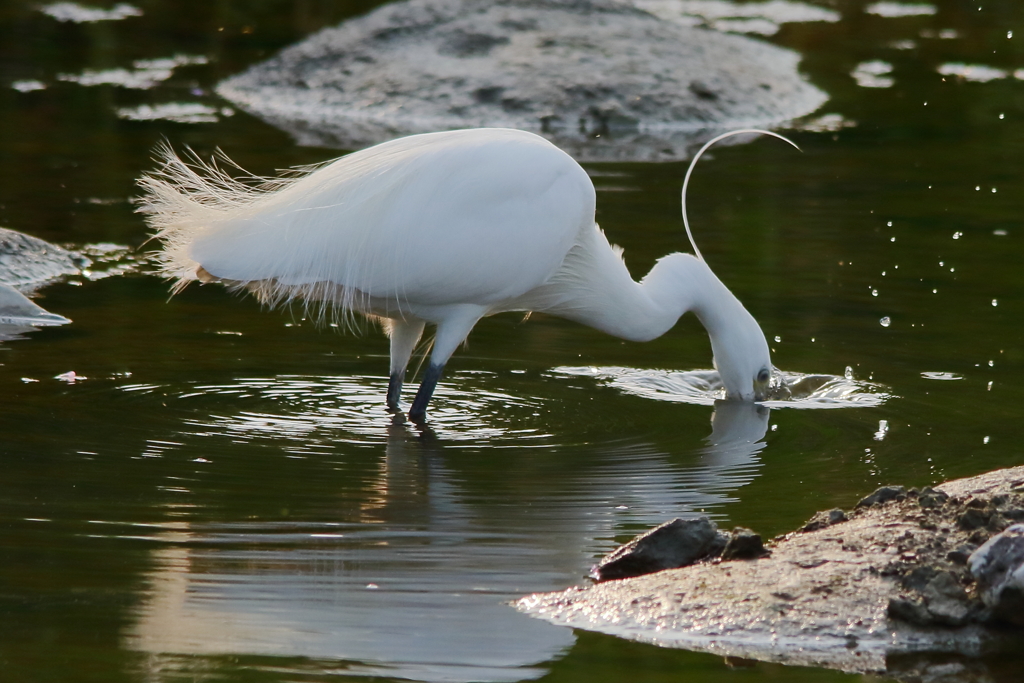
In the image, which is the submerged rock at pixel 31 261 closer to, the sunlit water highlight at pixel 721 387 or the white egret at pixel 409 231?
the white egret at pixel 409 231

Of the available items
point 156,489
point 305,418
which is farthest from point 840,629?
point 305,418

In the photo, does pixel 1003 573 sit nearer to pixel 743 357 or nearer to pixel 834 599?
pixel 834 599

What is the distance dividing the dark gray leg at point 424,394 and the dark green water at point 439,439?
12cm

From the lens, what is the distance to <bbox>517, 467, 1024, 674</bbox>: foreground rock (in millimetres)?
3693

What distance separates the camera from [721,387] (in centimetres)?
709

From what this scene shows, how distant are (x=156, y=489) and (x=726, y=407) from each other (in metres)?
2.72

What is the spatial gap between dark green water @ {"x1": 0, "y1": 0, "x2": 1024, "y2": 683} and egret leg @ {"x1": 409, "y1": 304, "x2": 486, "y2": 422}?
0.14 m

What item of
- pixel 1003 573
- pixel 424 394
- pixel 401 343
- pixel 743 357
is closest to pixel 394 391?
pixel 401 343

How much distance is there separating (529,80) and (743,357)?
7.67 metres

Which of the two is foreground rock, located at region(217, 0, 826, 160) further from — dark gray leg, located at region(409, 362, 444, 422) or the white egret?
dark gray leg, located at region(409, 362, 444, 422)

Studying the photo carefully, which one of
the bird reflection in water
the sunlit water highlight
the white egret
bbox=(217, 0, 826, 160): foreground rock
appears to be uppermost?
bbox=(217, 0, 826, 160): foreground rock

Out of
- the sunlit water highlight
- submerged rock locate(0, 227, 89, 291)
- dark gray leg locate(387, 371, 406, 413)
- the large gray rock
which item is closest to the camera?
the large gray rock

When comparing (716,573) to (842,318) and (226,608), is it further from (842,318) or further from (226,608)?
(842,318)

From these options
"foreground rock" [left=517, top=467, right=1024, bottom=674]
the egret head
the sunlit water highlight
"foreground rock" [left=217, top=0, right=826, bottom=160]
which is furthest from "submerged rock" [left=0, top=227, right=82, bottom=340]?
"foreground rock" [left=517, top=467, right=1024, bottom=674]
